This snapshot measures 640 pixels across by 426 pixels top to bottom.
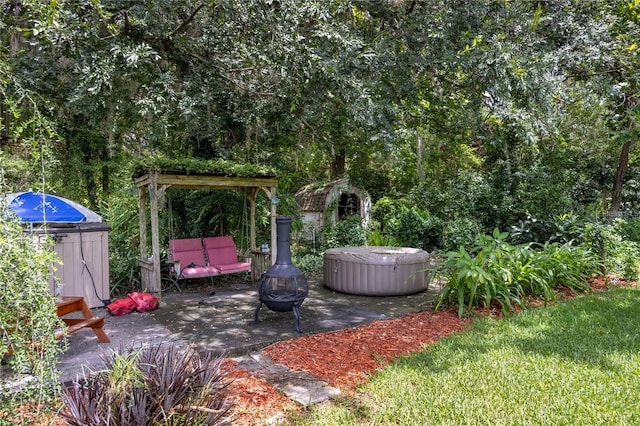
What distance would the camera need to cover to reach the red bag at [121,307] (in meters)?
4.83

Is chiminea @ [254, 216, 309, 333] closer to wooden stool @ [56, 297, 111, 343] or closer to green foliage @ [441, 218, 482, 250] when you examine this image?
wooden stool @ [56, 297, 111, 343]

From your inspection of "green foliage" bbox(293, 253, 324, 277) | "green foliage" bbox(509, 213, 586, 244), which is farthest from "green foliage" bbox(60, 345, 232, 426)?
"green foliage" bbox(509, 213, 586, 244)

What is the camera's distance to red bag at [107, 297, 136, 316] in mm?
4834

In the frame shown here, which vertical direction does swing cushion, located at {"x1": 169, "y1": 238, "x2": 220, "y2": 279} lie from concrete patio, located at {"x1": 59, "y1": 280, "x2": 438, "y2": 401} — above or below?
above

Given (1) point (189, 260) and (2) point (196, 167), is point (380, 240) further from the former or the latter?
(2) point (196, 167)

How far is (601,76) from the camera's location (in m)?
5.95

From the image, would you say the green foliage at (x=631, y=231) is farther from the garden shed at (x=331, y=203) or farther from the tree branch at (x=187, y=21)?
the tree branch at (x=187, y=21)

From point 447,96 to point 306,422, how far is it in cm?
618

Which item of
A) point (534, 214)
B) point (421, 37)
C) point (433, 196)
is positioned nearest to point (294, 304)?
point (421, 37)

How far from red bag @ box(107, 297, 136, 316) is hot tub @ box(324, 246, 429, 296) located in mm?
2782

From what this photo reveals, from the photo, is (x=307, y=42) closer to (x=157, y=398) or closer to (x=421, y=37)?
(x=421, y=37)

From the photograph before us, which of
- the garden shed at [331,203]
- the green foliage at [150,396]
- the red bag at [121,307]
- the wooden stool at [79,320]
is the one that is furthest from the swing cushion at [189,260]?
the garden shed at [331,203]

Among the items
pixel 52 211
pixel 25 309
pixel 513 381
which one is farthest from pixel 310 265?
pixel 25 309

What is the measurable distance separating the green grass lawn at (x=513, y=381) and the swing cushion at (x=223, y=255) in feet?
11.4
